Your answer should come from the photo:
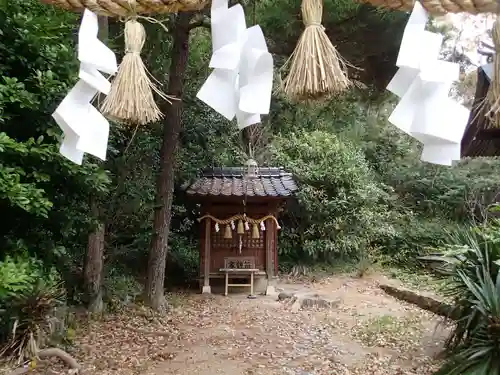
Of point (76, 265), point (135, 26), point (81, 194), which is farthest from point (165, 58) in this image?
point (135, 26)

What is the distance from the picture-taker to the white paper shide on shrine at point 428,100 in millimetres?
930

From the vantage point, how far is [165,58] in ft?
23.4

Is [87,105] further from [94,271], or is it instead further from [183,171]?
[183,171]

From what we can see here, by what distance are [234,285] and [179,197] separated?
1.97 m

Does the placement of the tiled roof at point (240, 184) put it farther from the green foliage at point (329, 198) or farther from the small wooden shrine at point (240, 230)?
the green foliage at point (329, 198)

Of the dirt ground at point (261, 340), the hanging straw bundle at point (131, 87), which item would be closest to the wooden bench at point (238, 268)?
the dirt ground at point (261, 340)

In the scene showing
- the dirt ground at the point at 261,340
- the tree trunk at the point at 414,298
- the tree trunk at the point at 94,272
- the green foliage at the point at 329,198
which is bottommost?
the dirt ground at the point at 261,340

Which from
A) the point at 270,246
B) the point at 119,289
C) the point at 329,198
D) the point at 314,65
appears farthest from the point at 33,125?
the point at 329,198

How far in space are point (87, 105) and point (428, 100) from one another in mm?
755

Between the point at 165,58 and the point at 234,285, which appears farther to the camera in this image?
the point at 234,285

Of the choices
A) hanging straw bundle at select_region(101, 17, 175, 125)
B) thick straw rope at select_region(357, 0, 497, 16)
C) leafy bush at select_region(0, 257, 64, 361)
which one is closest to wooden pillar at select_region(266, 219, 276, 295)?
leafy bush at select_region(0, 257, 64, 361)

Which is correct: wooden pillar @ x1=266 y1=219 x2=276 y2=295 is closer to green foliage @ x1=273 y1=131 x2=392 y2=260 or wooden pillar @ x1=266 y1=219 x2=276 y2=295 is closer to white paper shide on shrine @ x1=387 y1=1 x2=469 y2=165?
green foliage @ x1=273 y1=131 x2=392 y2=260

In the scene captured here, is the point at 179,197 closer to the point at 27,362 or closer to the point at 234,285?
the point at 234,285

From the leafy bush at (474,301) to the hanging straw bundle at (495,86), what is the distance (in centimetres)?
285
